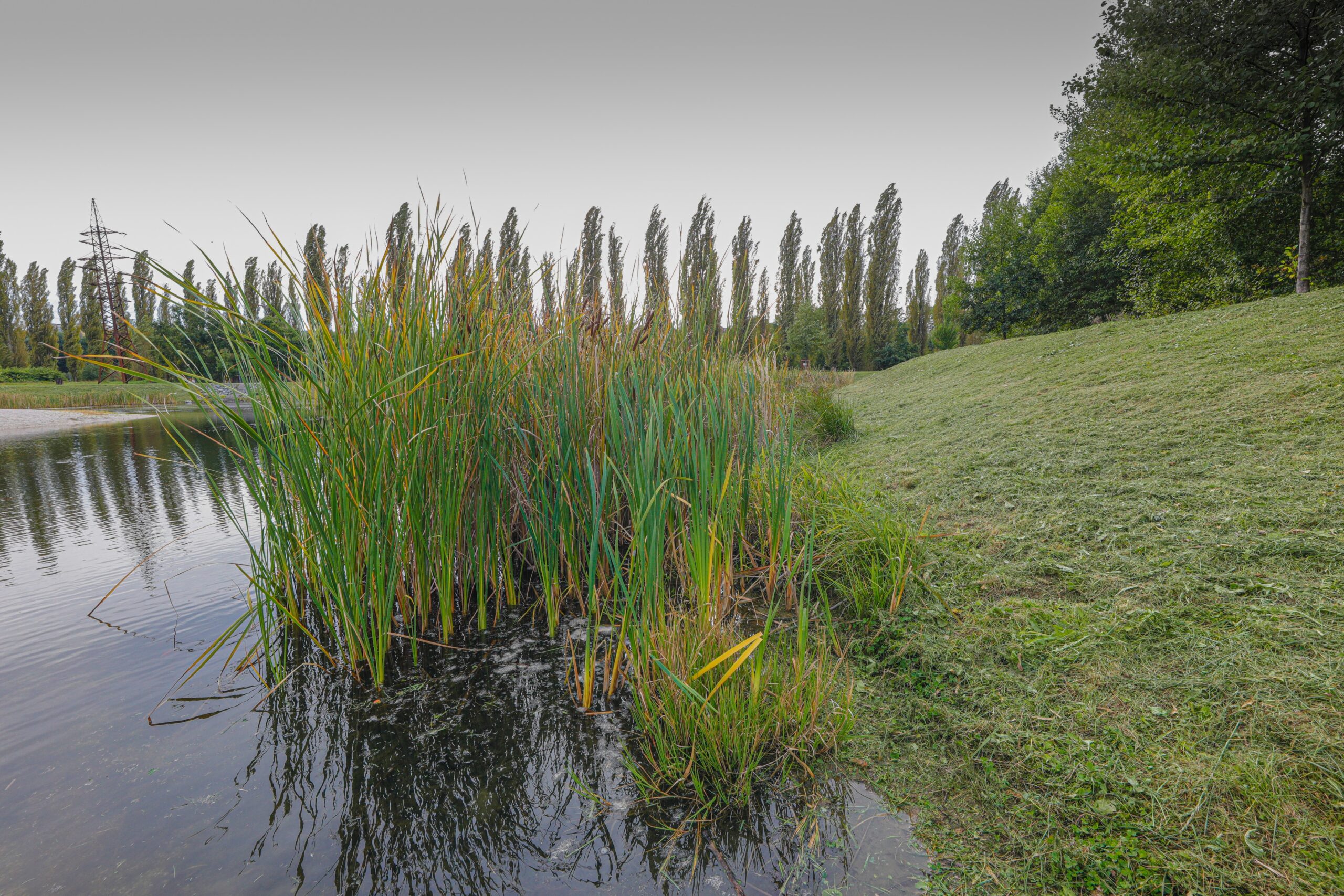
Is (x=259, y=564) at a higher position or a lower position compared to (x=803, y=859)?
higher

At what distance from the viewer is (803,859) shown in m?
1.35

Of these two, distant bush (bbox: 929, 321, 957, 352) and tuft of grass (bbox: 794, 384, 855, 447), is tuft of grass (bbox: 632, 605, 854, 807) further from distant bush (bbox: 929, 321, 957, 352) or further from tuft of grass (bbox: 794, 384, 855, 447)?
distant bush (bbox: 929, 321, 957, 352)

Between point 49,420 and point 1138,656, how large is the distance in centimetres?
2345

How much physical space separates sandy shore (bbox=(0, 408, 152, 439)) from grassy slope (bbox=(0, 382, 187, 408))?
770 mm

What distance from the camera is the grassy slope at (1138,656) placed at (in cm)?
122

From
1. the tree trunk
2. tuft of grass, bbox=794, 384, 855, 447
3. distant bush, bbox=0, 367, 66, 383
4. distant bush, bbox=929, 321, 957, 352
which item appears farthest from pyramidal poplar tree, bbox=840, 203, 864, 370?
distant bush, bbox=0, 367, 66, 383

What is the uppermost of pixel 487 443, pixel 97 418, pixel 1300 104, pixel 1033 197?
pixel 1033 197

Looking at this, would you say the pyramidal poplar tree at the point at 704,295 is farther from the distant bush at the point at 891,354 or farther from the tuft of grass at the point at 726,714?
the distant bush at the point at 891,354

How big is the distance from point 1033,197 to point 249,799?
28175 mm

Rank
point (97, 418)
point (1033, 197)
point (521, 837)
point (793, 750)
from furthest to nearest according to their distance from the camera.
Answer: point (1033, 197) → point (97, 418) → point (793, 750) → point (521, 837)

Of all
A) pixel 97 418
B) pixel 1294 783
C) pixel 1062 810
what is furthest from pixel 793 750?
pixel 97 418

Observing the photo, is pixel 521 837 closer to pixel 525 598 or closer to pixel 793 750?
pixel 793 750

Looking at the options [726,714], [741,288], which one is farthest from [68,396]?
[726,714]

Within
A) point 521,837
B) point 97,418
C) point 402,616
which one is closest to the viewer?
point 521,837
